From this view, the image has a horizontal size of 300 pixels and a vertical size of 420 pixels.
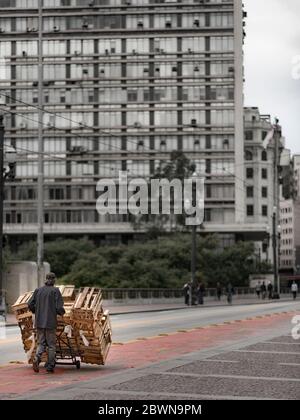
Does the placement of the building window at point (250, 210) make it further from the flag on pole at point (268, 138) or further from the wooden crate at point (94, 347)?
the wooden crate at point (94, 347)

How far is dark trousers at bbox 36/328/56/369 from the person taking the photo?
45.9 ft

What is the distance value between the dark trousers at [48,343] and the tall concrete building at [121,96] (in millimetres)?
102252

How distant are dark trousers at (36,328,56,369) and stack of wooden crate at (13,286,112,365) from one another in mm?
355

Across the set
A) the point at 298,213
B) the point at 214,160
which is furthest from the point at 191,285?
the point at 214,160

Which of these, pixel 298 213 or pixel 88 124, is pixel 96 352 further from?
pixel 88 124

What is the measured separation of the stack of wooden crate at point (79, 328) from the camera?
46.8 ft

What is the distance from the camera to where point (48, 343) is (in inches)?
551

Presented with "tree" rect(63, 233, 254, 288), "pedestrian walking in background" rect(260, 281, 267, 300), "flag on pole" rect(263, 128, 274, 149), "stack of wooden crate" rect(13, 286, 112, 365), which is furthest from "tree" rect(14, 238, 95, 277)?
"stack of wooden crate" rect(13, 286, 112, 365)

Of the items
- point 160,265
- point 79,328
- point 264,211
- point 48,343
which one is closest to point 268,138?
point 264,211

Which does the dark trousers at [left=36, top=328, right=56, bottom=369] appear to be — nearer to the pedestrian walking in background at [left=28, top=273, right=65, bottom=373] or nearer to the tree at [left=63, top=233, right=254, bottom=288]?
the pedestrian walking in background at [left=28, top=273, right=65, bottom=373]

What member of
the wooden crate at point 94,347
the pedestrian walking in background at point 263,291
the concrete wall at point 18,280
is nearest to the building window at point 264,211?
the pedestrian walking in background at point 263,291

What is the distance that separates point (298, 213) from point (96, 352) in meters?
34.0

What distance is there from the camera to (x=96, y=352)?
14.5 m

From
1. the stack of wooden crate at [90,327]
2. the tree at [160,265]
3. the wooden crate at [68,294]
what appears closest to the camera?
the stack of wooden crate at [90,327]
